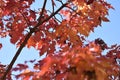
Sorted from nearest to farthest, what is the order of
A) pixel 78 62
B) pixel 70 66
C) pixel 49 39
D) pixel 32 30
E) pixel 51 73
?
pixel 78 62, pixel 70 66, pixel 51 73, pixel 32 30, pixel 49 39

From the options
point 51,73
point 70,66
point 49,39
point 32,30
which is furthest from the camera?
point 49,39

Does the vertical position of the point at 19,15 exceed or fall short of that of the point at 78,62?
it exceeds it

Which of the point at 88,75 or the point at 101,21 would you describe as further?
the point at 101,21

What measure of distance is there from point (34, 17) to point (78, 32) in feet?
3.58

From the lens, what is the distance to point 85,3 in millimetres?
6059

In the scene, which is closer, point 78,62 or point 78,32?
point 78,62

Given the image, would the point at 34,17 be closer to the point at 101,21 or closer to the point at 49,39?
the point at 49,39

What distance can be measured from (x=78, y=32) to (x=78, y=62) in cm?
283

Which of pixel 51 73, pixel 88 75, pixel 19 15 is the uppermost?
pixel 19 15

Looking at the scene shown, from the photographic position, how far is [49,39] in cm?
625

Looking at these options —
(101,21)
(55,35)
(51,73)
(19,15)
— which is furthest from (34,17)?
(51,73)

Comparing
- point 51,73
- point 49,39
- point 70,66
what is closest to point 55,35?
point 49,39

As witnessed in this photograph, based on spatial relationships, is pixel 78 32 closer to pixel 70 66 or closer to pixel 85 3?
pixel 85 3

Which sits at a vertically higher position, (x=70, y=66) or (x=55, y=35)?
(x=55, y=35)
